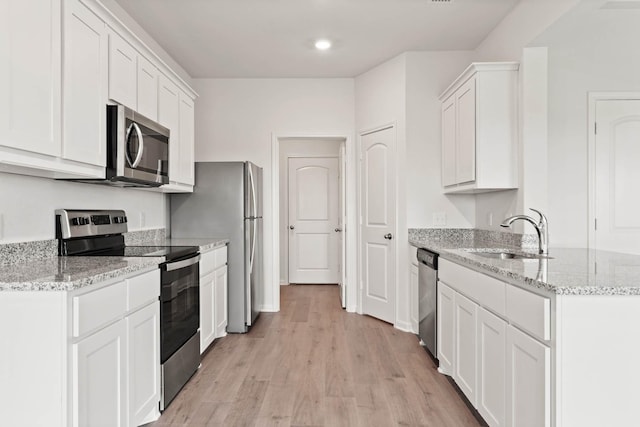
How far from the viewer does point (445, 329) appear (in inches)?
115

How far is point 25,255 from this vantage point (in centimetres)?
209

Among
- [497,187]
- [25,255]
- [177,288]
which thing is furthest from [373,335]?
[25,255]

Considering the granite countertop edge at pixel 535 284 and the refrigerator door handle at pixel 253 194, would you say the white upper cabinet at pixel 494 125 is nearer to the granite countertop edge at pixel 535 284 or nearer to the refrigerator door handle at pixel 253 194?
the granite countertop edge at pixel 535 284

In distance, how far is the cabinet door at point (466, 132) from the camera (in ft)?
10.5

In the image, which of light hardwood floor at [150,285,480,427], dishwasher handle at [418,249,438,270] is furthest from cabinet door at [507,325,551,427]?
Result: dishwasher handle at [418,249,438,270]

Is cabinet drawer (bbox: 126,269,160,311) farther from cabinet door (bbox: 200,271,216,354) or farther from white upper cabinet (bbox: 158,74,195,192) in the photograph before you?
white upper cabinet (bbox: 158,74,195,192)

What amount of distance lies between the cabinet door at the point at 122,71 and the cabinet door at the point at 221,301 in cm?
164

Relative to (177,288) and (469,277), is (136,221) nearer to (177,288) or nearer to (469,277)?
(177,288)

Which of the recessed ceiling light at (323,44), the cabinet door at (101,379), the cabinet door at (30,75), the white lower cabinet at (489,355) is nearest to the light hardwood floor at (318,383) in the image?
the white lower cabinet at (489,355)

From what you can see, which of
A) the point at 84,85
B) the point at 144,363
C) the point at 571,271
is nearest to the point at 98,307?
the point at 144,363

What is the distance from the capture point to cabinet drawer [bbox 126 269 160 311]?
6.60 feet

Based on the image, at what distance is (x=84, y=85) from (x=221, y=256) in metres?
2.00

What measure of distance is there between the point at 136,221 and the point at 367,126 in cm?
260

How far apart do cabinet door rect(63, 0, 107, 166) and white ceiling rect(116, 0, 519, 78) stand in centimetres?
114
